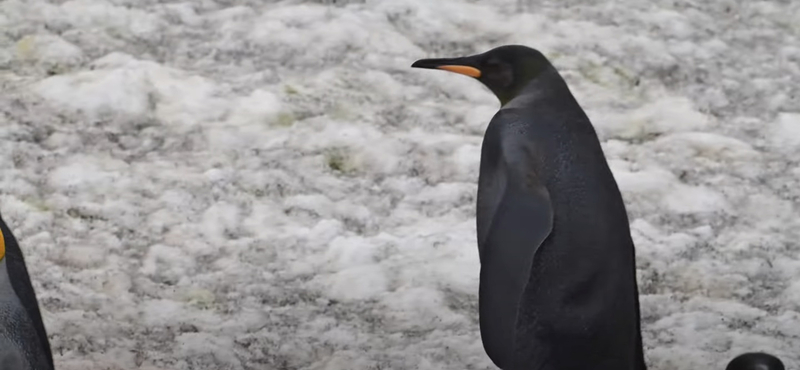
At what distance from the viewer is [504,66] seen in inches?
70.9

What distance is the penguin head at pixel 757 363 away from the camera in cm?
207

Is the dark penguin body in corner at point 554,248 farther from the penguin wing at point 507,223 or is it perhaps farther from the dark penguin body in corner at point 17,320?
the dark penguin body in corner at point 17,320

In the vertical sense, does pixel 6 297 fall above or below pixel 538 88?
below

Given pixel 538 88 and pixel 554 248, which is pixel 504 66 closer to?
pixel 538 88

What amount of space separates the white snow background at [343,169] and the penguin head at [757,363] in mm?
482

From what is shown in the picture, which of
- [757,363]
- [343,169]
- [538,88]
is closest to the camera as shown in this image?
[538,88]

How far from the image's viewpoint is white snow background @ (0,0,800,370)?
8.63 feet

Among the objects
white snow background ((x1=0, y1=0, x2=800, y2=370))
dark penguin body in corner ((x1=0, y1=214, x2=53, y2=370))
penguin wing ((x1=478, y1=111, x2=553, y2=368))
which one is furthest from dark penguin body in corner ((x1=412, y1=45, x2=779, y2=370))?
white snow background ((x1=0, y1=0, x2=800, y2=370))

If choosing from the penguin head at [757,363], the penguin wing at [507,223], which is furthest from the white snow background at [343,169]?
the penguin wing at [507,223]

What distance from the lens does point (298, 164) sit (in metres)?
2.92

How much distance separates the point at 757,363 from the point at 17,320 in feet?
4.60

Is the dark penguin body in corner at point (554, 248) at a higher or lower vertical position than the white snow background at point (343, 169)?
higher

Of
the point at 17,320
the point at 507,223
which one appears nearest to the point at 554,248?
the point at 507,223

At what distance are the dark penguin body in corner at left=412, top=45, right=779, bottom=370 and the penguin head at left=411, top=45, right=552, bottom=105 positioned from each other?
0.08 meters
